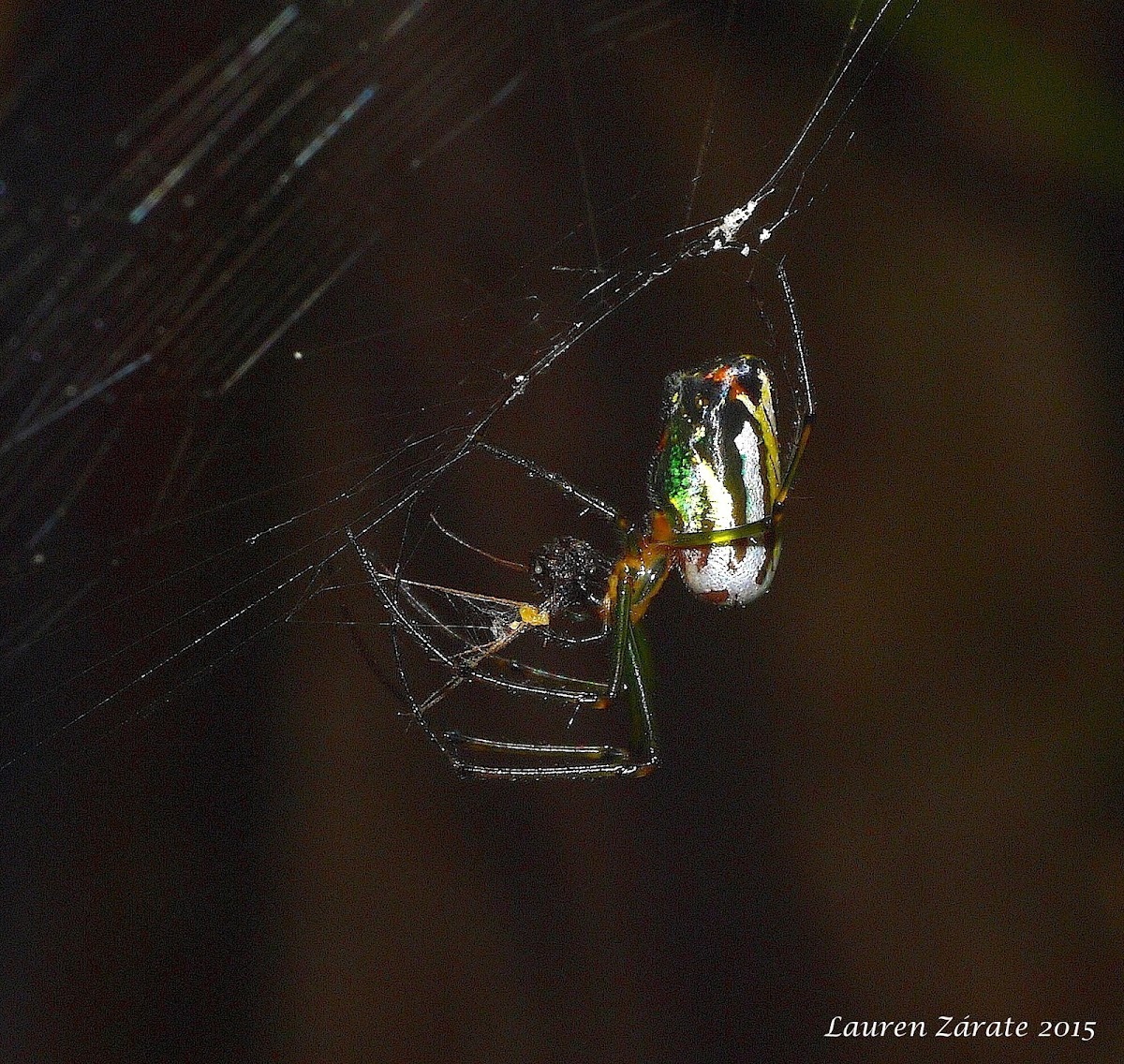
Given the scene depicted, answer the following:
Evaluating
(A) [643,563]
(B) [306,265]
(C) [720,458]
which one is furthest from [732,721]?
(B) [306,265]

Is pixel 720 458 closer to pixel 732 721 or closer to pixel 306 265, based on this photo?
pixel 306 265

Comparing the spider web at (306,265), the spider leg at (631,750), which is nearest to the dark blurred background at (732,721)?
the spider web at (306,265)

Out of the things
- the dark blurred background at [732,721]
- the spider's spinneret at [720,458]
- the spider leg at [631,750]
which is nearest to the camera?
the spider's spinneret at [720,458]

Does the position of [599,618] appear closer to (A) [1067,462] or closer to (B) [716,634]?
(B) [716,634]

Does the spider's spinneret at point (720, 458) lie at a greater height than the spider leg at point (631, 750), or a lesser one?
greater

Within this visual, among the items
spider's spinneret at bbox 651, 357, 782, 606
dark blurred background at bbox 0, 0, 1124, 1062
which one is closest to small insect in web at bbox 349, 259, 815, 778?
spider's spinneret at bbox 651, 357, 782, 606

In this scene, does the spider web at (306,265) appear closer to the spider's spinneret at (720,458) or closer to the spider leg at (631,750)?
the spider's spinneret at (720,458)

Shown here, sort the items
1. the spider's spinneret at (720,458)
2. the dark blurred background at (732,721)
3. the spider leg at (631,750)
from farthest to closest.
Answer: the dark blurred background at (732,721)
the spider leg at (631,750)
the spider's spinneret at (720,458)
